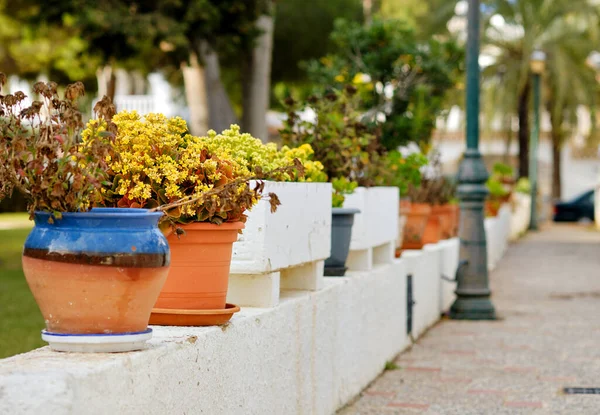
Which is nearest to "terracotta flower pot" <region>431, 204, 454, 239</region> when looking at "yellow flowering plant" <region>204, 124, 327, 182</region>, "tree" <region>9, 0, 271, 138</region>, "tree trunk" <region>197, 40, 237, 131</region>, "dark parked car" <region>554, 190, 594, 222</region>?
"tree" <region>9, 0, 271, 138</region>

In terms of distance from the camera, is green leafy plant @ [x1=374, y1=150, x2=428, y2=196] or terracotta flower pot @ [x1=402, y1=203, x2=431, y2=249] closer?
green leafy plant @ [x1=374, y1=150, x2=428, y2=196]

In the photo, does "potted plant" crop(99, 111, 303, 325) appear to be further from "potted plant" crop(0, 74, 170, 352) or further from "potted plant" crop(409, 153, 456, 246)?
"potted plant" crop(409, 153, 456, 246)

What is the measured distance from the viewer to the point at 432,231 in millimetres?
11367

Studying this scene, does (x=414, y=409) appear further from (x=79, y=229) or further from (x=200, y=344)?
(x=79, y=229)

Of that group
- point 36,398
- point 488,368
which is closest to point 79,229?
point 36,398

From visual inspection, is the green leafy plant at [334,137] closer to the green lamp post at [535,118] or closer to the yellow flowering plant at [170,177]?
the yellow flowering plant at [170,177]

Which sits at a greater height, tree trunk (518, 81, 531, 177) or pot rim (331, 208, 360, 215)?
tree trunk (518, 81, 531, 177)

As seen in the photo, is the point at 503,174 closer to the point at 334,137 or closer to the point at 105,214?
the point at 334,137

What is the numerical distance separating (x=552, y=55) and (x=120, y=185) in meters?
29.4

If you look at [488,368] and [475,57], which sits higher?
[475,57]

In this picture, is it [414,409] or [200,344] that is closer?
[200,344]

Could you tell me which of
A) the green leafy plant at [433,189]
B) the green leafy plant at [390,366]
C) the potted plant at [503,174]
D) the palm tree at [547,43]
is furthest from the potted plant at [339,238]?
the palm tree at [547,43]

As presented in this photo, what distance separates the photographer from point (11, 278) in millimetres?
14438

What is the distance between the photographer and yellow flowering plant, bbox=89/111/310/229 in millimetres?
3926
